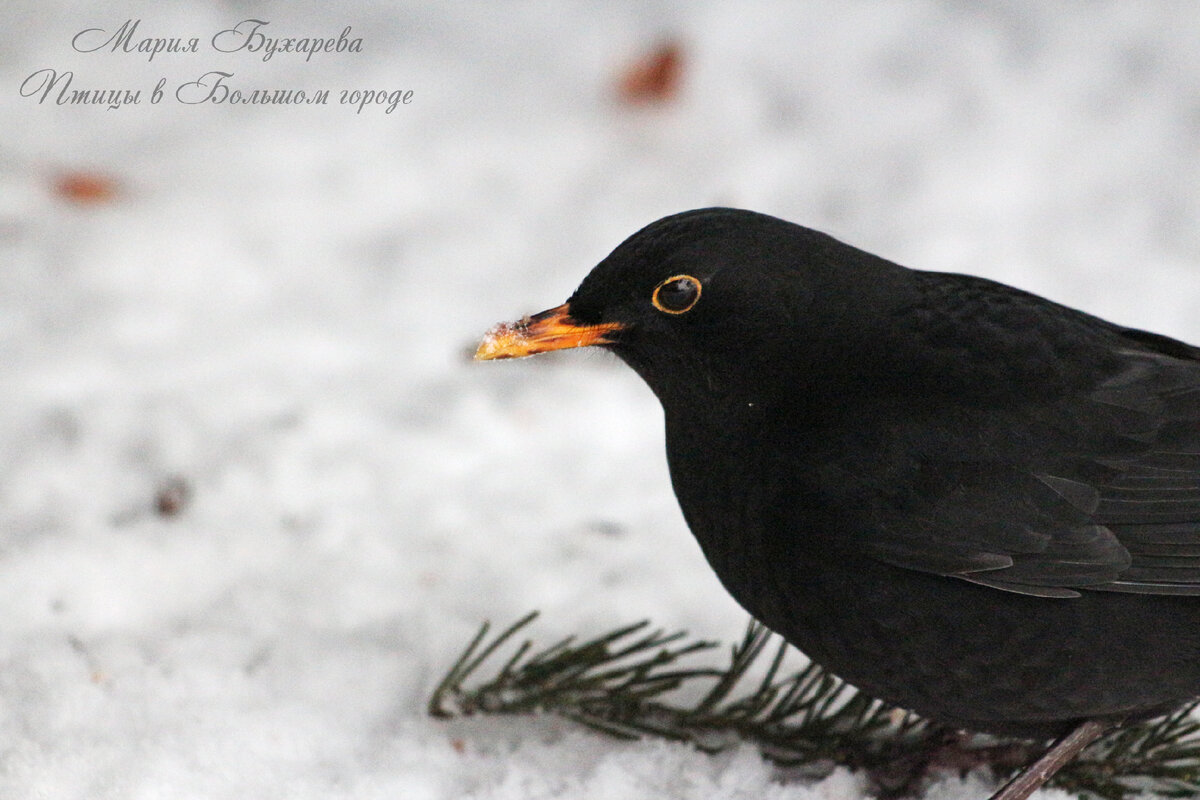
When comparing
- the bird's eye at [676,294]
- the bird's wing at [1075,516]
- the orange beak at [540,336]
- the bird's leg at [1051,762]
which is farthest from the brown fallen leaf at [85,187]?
the bird's leg at [1051,762]

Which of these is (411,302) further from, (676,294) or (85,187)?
(676,294)

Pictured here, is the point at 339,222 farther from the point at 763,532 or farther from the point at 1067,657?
the point at 1067,657

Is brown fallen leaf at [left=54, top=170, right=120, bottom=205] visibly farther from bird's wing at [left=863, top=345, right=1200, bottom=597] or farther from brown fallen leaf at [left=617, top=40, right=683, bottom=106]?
bird's wing at [left=863, top=345, right=1200, bottom=597]

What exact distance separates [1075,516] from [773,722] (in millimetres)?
791

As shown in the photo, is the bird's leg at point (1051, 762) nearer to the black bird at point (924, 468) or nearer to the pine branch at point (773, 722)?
the black bird at point (924, 468)

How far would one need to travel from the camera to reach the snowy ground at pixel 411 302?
2.79 m

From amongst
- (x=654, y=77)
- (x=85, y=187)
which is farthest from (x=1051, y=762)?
(x=85, y=187)

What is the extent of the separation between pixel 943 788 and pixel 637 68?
343 centimetres

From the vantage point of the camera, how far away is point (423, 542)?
3.48 m

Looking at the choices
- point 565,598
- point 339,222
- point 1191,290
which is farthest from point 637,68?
point 565,598

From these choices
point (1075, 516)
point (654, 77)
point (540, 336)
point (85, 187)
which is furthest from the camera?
point (654, 77)

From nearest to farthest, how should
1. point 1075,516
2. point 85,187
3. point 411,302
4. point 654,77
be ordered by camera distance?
point 1075,516
point 411,302
point 85,187
point 654,77

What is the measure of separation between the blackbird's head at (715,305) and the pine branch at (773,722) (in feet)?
1.90

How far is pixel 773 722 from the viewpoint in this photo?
2.77 m
